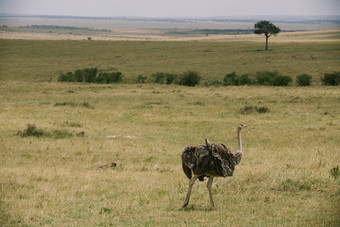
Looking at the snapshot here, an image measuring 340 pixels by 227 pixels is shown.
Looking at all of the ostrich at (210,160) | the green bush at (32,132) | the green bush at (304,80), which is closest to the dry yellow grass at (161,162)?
the green bush at (32,132)

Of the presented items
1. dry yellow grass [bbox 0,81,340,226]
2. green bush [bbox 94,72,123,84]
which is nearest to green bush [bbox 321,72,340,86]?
dry yellow grass [bbox 0,81,340,226]

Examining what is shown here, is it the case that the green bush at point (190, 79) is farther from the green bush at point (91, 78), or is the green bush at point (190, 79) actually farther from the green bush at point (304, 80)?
the green bush at point (304, 80)

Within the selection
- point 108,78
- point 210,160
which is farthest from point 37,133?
point 108,78

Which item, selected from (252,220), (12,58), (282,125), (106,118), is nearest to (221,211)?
(252,220)

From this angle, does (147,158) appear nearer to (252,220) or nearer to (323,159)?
(323,159)

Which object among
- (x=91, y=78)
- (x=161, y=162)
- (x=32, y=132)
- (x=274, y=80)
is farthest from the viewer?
(x=91, y=78)

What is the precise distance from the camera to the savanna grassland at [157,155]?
899 centimetres

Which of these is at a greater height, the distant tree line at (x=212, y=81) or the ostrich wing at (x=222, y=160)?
the ostrich wing at (x=222, y=160)

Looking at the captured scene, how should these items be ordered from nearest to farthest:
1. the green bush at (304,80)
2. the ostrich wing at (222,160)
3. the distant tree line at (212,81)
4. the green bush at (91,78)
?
the ostrich wing at (222,160) → the green bush at (304,80) → the distant tree line at (212,81) → the green bush at (91,78)

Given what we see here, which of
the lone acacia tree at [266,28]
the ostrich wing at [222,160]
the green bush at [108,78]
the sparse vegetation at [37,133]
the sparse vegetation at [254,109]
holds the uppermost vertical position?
the lone acacia tree at [266,28]

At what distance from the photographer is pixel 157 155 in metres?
17.3

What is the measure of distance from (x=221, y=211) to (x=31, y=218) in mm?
3479

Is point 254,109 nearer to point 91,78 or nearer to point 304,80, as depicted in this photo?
point 304,80

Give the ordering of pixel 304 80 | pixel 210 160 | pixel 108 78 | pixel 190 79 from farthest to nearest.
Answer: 1. pixel 108 78
2. pixel 190 79
3. pixel 304 80
4. pixel 210 160
